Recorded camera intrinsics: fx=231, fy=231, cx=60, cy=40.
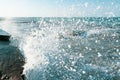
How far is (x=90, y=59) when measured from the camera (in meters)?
19.8

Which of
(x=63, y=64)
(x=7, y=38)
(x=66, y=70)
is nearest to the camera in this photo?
(x=66, y=70)

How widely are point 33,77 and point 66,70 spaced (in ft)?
10.4

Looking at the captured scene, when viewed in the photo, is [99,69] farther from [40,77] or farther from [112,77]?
[40,77]

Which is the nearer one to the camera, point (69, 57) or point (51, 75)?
point (51, 75)

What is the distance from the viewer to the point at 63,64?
18.1 m

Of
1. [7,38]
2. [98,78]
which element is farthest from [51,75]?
[7,38]

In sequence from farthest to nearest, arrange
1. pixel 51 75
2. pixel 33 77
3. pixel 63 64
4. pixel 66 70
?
1. pixel 63 64
2. pixel 66 70
3. pixel 51 75
4. pixel 33 77

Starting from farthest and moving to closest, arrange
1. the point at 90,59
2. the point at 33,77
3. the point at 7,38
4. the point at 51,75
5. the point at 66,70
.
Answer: the point at 7,38 → the point at 90,59 → the point at 66,70 → the point at 51,75 → the point at 33,77

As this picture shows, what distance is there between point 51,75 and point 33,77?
4.75 feet

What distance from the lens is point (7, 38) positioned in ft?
95.5

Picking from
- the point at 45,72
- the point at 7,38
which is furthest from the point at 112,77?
the point at 7,38

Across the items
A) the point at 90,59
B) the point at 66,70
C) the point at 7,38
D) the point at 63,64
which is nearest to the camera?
the point at 66,70

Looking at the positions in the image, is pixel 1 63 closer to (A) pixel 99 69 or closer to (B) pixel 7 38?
(A) pixel 99 69

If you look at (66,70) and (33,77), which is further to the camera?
(66,70)
